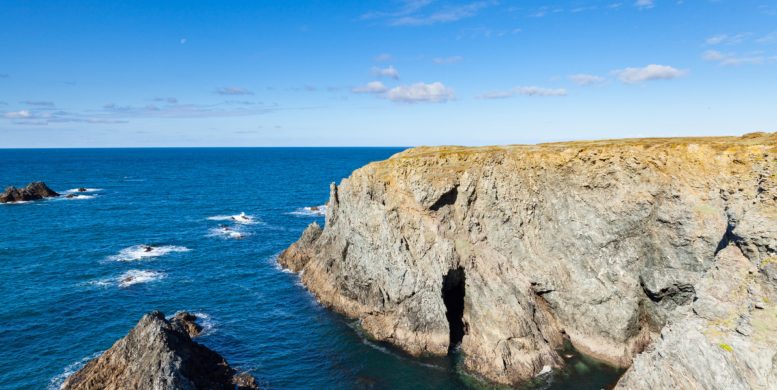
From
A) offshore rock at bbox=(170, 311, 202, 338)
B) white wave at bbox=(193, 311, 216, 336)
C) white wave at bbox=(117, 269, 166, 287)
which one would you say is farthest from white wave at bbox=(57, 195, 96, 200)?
offshore rock at bbox=(170, 311, 202, 338)

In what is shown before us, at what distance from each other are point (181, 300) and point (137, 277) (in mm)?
12396

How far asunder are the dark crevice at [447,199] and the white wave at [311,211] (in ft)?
207

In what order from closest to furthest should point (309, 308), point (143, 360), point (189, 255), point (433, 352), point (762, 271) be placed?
point (762, 271) → point (143, 360) → point (433, 352) → point (309, 308) → point (189, 255)

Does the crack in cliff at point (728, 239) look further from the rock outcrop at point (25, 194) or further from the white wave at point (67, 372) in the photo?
the rock outcrop at point (25, 194)

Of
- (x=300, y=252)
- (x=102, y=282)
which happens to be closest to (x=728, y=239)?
(x=300, y=252)

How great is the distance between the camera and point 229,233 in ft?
294

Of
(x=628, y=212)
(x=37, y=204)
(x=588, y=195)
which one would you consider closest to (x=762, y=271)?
(x=628, y=212)

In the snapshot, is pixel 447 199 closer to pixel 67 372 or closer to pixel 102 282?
pixel 67 372

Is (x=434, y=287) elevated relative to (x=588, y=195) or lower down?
lower down

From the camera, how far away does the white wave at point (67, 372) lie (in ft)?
126

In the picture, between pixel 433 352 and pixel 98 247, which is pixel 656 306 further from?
pixel 98 247

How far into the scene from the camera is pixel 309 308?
183 feet

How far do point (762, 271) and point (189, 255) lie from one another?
76411 mm

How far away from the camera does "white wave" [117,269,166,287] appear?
62.6 m
